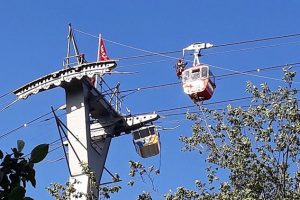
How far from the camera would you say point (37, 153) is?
4082 millimetres

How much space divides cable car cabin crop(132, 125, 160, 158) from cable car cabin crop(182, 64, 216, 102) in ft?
9.65

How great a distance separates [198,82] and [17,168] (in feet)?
53.9

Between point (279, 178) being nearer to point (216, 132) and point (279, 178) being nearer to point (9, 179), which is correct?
point (216, 132)

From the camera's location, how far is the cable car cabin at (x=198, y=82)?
20.2 meters

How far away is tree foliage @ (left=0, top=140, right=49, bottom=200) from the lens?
13.3 ft

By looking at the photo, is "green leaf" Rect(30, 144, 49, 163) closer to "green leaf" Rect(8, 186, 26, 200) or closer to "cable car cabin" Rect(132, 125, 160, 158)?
"green leaf" Rect(8, 186, 26, 200)

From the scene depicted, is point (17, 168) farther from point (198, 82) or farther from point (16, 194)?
point (198, 82)

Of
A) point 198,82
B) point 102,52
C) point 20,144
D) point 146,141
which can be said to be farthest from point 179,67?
point 20,144

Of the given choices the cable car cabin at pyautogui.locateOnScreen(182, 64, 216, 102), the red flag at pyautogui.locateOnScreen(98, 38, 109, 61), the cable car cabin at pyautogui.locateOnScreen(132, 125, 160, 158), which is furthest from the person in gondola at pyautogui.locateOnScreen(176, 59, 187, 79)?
the red flag at pyautogui.locateOnScreen(98, 38, 109, 61)

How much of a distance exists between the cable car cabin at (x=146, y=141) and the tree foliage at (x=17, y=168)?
732 inches

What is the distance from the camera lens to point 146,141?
23.2m

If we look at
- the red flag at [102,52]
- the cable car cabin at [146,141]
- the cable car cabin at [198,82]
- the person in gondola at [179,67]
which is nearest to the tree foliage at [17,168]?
the cable car cabin at [198,82]

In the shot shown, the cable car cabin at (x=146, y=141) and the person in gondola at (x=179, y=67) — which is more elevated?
the person in gondola at (x=179, y=67)

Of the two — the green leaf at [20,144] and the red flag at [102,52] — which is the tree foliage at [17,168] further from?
Answer: the red flag at [102,52]
